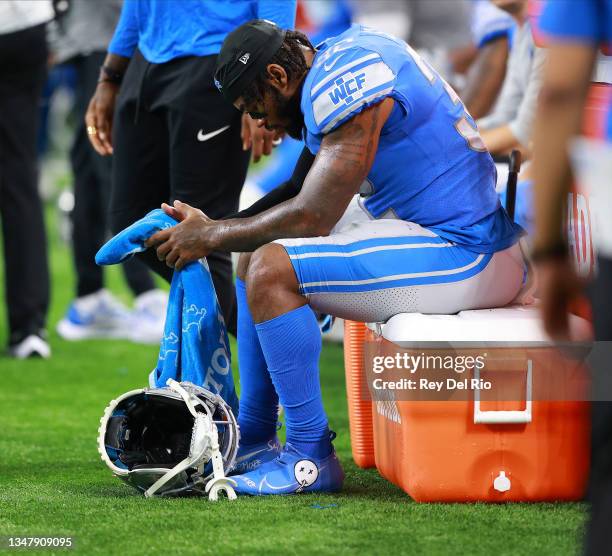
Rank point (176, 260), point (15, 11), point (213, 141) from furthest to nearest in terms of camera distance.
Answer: point (15, 11) → point (213, 141) → point (176, 260)

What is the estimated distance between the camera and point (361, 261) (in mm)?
2887

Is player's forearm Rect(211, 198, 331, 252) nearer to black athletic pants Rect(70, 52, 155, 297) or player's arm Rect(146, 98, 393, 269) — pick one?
player's arm Rect(146, 98, 393, 269)

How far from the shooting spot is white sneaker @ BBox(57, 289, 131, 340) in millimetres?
6180

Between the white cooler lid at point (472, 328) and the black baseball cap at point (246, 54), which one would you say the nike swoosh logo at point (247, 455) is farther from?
the black baseball cap at point (246, 54)

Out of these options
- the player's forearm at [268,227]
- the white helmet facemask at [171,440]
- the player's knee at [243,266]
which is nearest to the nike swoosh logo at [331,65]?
the player's forearm at [268,227]

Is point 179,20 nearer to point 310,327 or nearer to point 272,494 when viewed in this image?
point 310,327

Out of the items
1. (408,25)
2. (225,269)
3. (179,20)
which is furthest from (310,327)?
(408,25)

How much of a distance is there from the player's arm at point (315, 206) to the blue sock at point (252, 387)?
0.20 metres

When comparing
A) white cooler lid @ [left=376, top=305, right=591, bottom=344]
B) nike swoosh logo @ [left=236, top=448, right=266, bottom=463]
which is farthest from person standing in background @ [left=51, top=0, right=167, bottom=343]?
white cooler lid @ [left=376, top=305, right=591, bottom=344]

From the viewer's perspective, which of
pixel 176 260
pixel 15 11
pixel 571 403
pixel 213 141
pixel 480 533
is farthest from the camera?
pixel 15 11

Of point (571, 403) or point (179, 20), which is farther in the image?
point (179, 20)

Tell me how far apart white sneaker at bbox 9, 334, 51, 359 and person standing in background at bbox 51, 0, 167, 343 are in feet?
2.12

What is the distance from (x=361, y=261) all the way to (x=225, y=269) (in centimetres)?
98

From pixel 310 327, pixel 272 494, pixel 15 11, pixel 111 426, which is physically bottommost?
pixel 272 494
